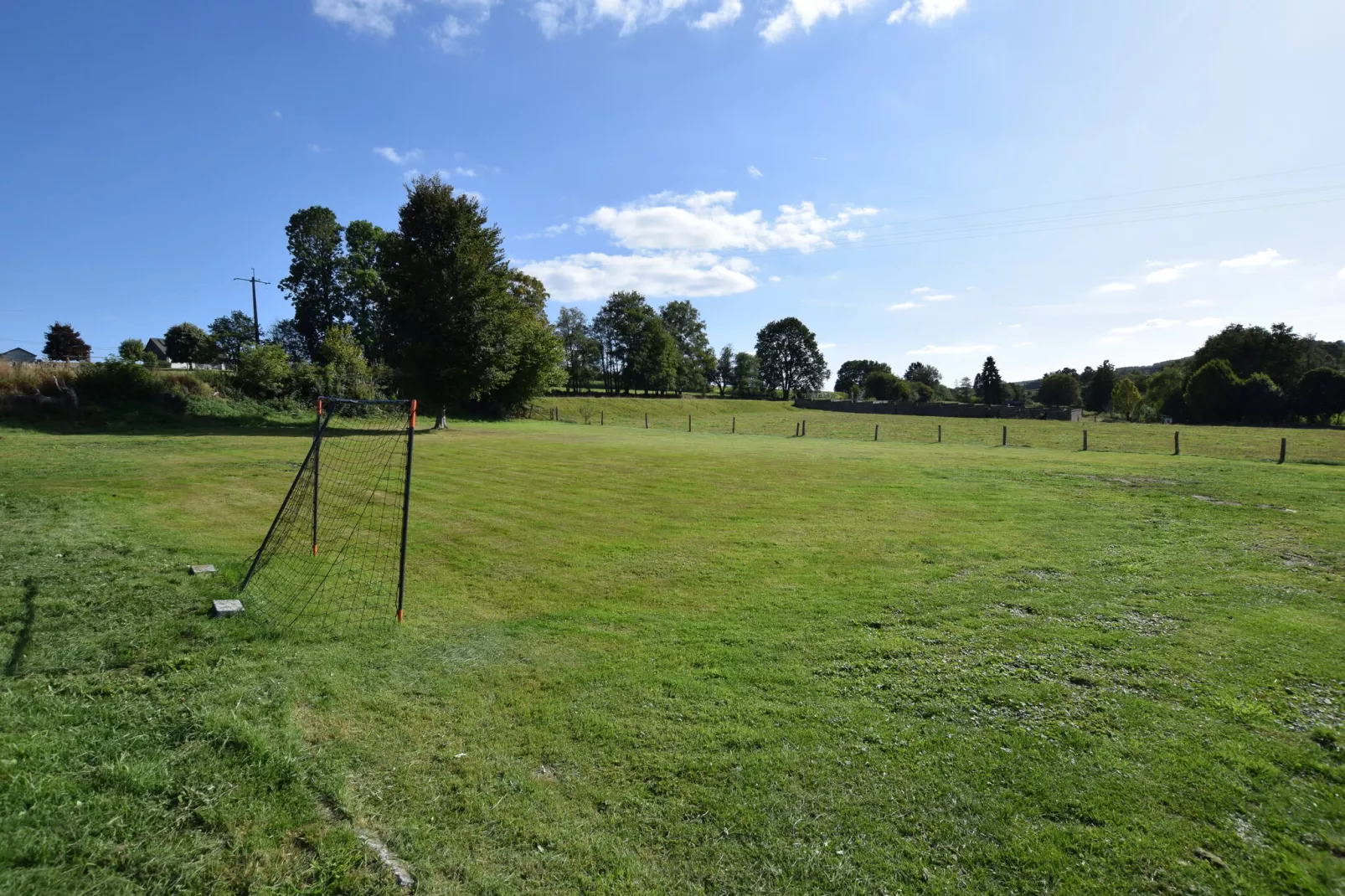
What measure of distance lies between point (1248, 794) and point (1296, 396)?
7146cm

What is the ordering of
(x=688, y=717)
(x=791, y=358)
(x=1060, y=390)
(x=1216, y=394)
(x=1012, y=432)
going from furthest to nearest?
1. (x=791, y=358)
2. (x=1060, y=390)
3. (x=1216, y=394)
4. (x=1012, y=432)
5. (x=688, y=717)

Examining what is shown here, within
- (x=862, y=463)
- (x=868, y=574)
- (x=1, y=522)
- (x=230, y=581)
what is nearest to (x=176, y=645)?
(x=230, y=581)

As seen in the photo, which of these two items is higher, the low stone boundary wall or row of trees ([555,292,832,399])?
row of trees ([555,292,832,399])

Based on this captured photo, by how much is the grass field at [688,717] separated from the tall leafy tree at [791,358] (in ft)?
335

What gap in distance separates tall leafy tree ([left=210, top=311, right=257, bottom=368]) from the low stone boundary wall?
6568 centimetres

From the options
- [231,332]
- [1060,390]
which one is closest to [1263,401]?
[1060,390]

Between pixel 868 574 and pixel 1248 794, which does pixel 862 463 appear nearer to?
pixel 868 574

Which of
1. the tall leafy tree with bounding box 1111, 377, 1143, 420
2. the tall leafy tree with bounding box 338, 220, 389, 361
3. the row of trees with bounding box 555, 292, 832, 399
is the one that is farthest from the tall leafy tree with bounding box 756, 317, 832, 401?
the tall leafy tree with bounding box 338, 220, 389, 361

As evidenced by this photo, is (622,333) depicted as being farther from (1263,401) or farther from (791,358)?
(1263,401)

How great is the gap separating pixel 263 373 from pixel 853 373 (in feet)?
416

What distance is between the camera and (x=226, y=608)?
20.6ft

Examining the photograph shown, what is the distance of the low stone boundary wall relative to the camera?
66688mm

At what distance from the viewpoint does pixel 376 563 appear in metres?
8.79

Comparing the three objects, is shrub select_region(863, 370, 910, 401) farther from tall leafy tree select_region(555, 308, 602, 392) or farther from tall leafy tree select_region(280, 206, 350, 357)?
tall leafy tree select_region(280, 206, 350, 357)
